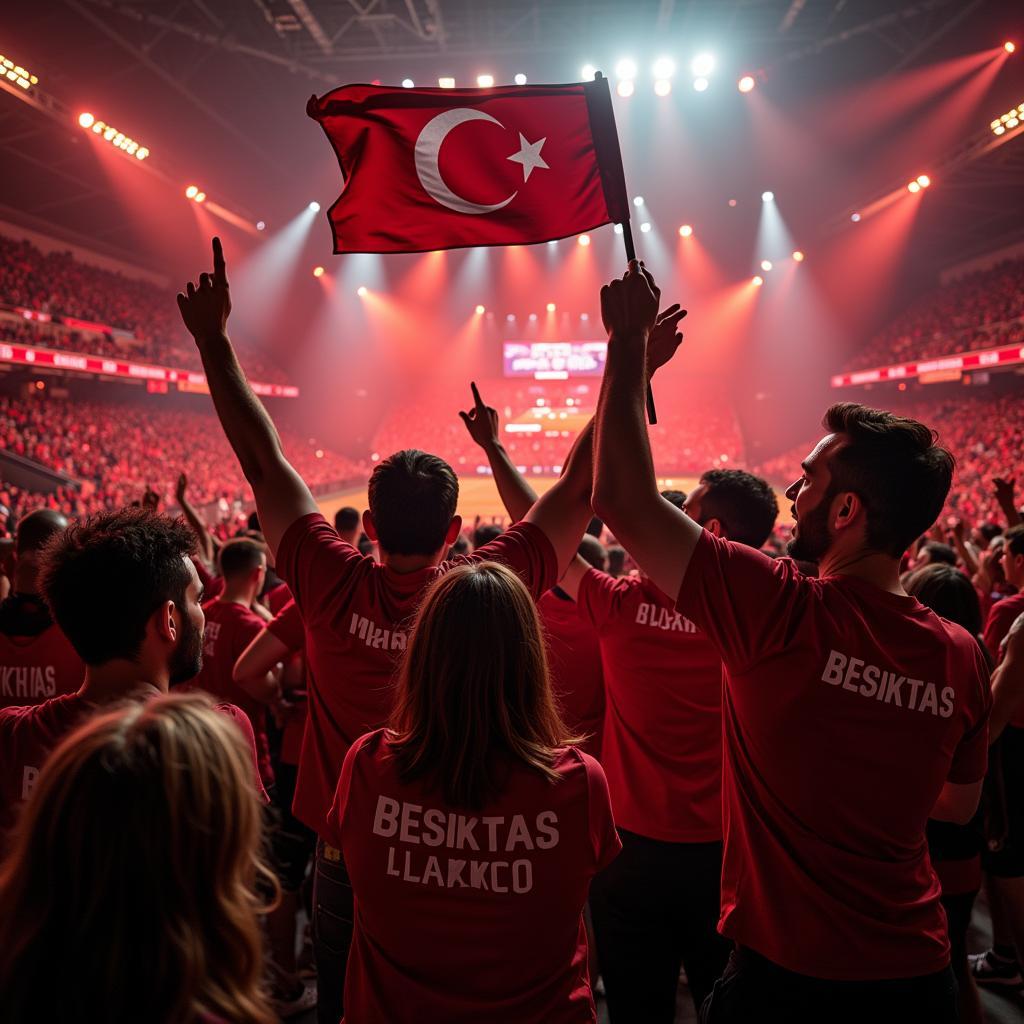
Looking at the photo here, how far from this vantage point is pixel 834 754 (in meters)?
1.72

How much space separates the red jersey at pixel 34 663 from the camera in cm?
288

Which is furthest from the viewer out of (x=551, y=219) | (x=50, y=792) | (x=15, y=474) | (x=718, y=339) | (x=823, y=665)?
(x=718, y=339)

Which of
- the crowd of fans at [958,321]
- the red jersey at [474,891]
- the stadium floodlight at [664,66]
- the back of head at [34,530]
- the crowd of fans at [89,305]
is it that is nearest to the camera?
the red jersey at [474,891]

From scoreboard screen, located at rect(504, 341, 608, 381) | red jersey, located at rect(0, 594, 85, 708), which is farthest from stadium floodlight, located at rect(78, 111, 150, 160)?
red jersey, located at rect(0, 594, 85, 708)

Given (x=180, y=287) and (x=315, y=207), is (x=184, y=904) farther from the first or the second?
(x=180, y=287)

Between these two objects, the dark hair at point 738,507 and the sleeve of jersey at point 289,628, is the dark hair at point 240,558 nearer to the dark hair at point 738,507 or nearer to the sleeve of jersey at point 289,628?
the sleeve of jersey at point 289,628

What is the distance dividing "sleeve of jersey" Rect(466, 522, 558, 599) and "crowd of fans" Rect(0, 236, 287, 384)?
2428 centimetres

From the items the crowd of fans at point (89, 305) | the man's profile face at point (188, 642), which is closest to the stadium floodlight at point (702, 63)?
the crowd of fans at point (89, 305)

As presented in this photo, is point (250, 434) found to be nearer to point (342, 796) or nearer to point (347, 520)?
point (342, 796)

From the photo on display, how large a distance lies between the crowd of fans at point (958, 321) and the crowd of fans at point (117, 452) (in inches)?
928

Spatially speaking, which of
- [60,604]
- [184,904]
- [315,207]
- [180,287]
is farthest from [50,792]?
[180,287]

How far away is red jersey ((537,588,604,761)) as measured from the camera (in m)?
3.50

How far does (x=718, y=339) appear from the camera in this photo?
37.5 meters

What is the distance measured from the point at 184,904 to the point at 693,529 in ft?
4.01
